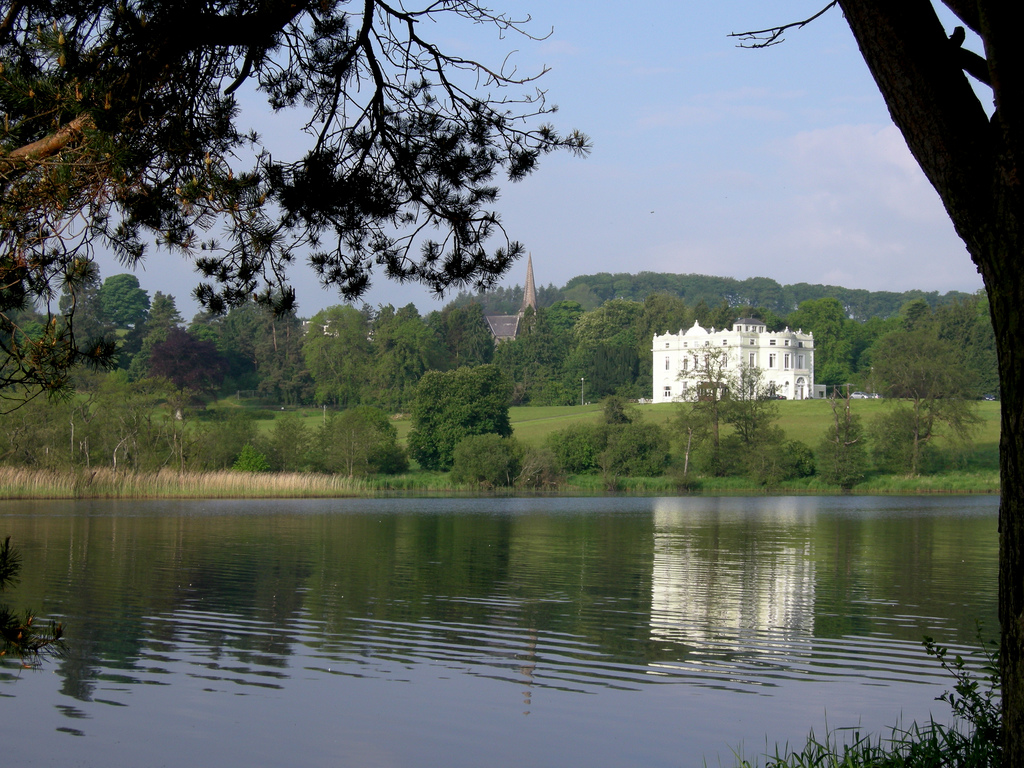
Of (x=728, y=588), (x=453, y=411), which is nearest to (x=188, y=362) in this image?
(x=453, y=411)

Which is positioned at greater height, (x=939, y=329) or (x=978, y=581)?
(x=939, y=329)

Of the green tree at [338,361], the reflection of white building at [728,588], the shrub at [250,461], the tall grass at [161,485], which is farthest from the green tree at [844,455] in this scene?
the green tree at [338,361]

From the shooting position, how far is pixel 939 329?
→ 96938 mm

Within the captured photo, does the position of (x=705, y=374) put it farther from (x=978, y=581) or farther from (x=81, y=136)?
(x=81, y=136)

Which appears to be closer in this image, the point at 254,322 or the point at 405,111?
the point at 405,111

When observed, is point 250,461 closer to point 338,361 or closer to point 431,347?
point 338,361

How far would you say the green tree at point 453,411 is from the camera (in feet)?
204

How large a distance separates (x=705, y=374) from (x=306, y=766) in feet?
197

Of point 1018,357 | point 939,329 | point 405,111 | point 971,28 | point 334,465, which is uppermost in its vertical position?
point 939,329

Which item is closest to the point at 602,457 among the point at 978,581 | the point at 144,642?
the point at 978,581

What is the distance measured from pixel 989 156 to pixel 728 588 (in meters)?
13.0

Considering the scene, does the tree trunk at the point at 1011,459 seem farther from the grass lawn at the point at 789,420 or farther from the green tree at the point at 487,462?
the grass lawn at the point at 789,420

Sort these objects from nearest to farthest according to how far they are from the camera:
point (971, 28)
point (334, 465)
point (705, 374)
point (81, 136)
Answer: point (971, 28) → point (81, 136) → point (334, 465) → point (705, 374)

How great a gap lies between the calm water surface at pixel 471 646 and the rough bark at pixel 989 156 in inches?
147
